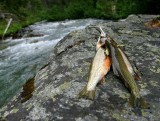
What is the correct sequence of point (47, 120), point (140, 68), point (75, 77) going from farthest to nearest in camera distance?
point (140, 68) < point (75, 77) < point (47, 120)

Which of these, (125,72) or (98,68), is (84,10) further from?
(125,72)

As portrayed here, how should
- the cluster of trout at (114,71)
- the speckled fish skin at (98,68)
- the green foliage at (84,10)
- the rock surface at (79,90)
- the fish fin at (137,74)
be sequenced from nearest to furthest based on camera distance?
the rock surface at (79,90)
the cluster of trout at (114,71)
the speckled fish skin at (98,68)
the fish fin at (137,74)
the green foliage at (84,10)

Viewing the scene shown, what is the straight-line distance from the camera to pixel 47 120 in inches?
136

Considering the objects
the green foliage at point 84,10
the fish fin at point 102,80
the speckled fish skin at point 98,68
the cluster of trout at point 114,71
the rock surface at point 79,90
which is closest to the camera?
the rock surface at point 79,90

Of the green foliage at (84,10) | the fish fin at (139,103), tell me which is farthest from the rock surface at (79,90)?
the green foliage at (84,10)

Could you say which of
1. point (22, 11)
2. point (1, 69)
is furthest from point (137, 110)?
point (22, 11)

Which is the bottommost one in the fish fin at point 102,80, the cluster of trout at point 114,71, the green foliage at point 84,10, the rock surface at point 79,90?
the green foliage at point 84,10

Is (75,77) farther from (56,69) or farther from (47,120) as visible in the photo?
(47,120)

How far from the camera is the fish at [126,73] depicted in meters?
3.63

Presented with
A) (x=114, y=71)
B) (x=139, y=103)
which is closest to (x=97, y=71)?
(x=114, y=71)

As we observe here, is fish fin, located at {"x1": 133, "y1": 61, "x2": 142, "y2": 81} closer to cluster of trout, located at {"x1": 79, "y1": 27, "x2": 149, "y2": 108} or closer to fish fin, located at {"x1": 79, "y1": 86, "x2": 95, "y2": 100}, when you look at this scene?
cluster of trout, located at {"x1": 79, "y1": 27, "x2": 149, "y2": 108}

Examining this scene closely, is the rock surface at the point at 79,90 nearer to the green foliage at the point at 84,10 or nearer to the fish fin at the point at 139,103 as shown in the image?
the fish fin at the point at 139,103

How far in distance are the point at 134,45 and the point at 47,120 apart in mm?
2881

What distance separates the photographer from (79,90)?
4.05 metres
